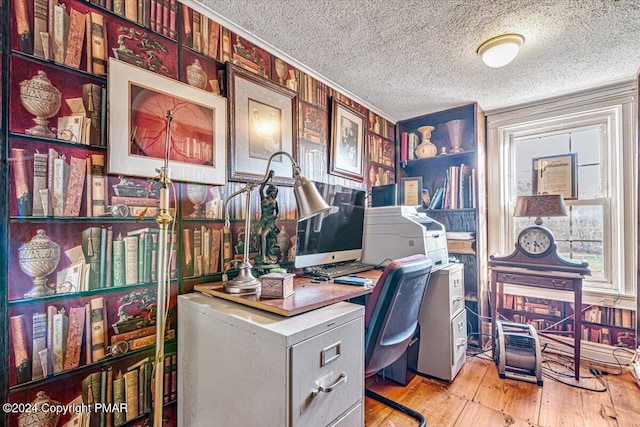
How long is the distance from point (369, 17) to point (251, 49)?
69cm

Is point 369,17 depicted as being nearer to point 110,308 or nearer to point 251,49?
point 251,49

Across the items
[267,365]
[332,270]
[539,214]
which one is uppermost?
[539,214]

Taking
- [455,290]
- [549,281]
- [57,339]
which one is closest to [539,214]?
[549,281]

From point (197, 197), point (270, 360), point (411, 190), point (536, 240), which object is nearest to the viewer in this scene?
point (270, 360)

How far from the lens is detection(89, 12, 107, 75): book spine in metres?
1.12

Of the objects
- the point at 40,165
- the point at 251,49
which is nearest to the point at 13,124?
the point at 40,165

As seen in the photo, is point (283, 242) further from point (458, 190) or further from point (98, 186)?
point (458, 190)

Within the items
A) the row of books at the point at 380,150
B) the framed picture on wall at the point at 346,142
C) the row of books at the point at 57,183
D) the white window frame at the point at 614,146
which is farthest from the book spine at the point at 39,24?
the white window frame at the point at 614,146

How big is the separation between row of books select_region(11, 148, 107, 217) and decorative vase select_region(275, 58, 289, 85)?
3.74ft

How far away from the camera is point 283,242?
6.14ft

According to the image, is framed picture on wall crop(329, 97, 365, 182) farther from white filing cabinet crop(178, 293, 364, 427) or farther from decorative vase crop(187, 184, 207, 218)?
white filing cabinet crop(178, 293, 364, 427)

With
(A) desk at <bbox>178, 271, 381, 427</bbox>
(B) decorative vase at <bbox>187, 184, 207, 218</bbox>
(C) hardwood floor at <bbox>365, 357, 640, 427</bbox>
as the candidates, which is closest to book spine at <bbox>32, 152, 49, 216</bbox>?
(B) decorative vase at <bbox>187, 184, 207, 218</bbox>

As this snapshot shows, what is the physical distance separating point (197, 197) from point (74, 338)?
718mm

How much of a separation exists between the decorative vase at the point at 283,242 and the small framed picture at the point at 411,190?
163 centimetres
